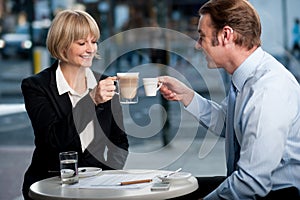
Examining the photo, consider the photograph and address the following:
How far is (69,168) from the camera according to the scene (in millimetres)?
2607

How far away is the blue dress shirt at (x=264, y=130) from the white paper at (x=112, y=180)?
1.02 feet

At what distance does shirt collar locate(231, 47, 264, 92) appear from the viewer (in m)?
2.53

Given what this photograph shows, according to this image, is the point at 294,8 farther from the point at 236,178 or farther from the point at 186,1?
the point at 236,178

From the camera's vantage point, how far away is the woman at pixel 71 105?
2.99m

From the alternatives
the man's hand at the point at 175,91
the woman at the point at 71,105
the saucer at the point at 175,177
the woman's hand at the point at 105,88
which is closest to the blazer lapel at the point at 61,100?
the woman at the point at 71,105

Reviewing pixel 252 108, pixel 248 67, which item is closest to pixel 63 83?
pixel 248 67

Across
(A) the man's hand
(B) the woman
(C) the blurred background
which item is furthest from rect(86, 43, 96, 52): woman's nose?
(C) the blurred background

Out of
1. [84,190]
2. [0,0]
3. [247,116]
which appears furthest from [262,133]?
[0,0]

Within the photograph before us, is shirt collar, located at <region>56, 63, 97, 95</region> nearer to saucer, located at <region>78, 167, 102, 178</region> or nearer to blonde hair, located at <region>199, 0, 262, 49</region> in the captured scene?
saucer, located at <region>78, 167, 102, 178</region>

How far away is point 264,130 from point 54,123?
1.05m

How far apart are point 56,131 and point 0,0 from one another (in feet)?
34.1

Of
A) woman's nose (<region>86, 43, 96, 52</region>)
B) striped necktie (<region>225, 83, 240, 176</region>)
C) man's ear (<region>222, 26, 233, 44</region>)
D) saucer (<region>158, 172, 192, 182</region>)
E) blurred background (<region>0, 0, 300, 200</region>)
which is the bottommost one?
blurred background (<region>0, 0, 300, 200</region>)

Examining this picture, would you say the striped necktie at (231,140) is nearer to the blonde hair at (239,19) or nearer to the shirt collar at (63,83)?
the blonde hair at (239,19)

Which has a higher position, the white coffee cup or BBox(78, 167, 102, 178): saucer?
the white coffee cup
